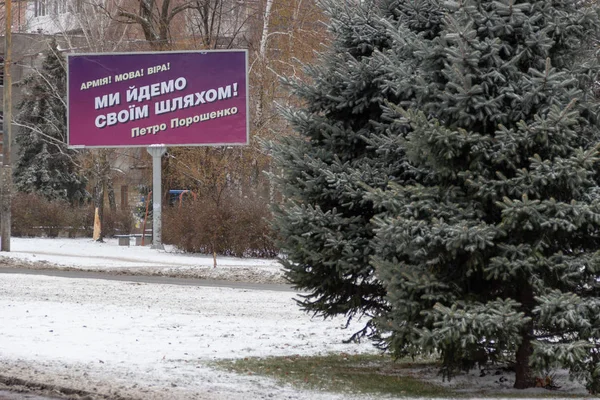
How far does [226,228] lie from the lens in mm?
29219

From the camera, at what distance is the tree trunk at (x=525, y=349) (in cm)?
867

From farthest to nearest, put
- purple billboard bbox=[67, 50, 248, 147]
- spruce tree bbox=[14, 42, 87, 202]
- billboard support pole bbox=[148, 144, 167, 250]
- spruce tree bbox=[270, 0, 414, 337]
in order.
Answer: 1. spruce tree bbox=[14, 42, 87, 202]
2. billboard support pole bbox=[148, 144, 167, 250]
3. purple billboard bbox=[67, 50, 248, 147]
4. spruce tree bbox=[270, 0, 414, 337]

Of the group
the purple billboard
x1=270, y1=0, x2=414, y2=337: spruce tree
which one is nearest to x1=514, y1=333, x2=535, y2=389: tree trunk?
x1=270, y1=0, x2=414, y2=337: spruce tree

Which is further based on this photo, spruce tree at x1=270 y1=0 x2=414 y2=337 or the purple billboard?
the purple billboard

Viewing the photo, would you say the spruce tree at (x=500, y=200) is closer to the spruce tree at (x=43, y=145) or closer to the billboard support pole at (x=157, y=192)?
the billboard support pole at (x=157, y=192)

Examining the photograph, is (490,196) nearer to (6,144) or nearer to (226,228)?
(226,228)

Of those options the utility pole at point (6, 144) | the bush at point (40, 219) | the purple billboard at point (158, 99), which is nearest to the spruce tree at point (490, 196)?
the utility pole at point (6, 144)

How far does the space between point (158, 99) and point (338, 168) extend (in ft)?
71.0

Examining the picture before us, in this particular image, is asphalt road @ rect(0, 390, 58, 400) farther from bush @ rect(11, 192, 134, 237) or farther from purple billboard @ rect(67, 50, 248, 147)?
bush @ rect(11, 192, 134, 237)

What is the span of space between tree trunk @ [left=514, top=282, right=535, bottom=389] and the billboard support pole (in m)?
21.9

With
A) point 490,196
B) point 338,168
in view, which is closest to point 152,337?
point 338,168

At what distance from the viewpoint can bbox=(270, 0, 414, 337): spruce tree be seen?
957 centimetres

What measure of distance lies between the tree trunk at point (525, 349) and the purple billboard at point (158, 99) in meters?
21.4

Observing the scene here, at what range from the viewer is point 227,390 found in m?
8.66
